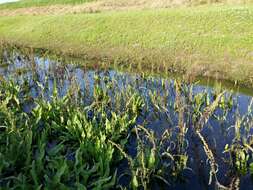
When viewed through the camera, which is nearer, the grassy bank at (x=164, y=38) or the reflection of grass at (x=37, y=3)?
the grassy bank at (x=164, y=38)

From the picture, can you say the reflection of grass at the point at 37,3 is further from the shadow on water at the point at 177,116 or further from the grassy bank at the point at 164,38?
the shadow on water at the point at 177,116

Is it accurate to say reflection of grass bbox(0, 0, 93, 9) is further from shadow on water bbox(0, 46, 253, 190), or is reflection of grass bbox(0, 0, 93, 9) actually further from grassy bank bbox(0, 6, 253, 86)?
shadow on water bbox(0, 46, 253, 190)

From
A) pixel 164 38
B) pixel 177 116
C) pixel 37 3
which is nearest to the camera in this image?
pixel 177 116

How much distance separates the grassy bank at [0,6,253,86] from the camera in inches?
931

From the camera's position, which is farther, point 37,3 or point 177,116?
point 37,3

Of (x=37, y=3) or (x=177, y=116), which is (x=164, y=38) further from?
(x=37, y=3)

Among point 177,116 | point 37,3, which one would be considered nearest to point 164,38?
point 177,116

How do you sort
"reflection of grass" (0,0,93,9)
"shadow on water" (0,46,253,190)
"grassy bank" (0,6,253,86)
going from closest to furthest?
"shadow on water" (0,46,253,190), "grassy bank" (0,6,253,86), "reflection of grass" (0,0,93,9)

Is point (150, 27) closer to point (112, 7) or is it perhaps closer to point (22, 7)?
point (112, 7)

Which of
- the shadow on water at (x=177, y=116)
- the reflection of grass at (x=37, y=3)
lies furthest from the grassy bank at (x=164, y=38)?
the reflection of grass at (x=37, y=3)

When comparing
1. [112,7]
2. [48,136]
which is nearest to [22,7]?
[112,7]

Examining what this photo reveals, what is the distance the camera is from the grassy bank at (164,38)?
77.6 feet

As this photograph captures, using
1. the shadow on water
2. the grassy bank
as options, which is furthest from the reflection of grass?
the shadow on water

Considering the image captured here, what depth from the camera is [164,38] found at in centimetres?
2959
